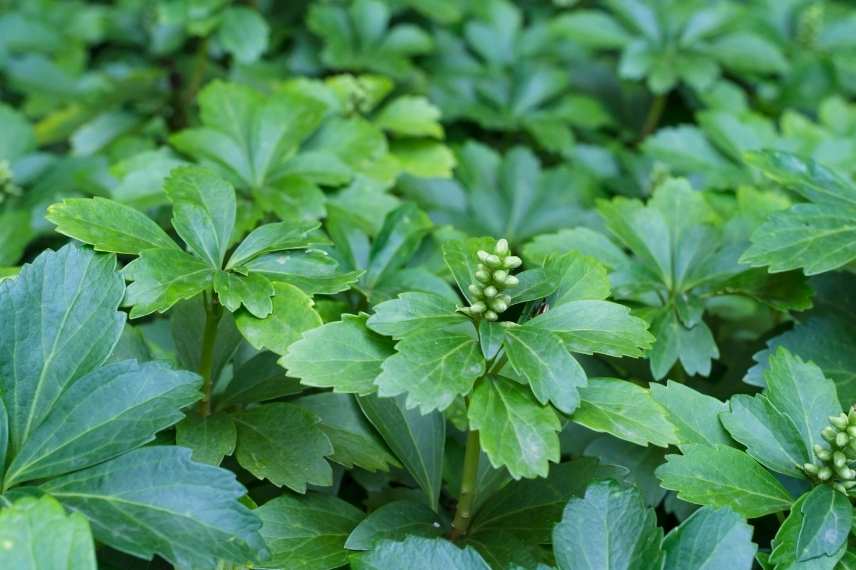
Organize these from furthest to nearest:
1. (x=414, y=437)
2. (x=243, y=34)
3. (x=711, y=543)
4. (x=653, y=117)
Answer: (x=653, y=117), (x=243, y=34), (x=414, y=437), (x=711, y=543)

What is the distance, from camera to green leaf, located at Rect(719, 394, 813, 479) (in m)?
1.02

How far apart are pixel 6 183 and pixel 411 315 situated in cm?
107

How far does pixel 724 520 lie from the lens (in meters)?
0.91

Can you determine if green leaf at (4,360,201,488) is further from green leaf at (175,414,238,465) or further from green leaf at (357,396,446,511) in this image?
green leaf at (357,396,446,511)

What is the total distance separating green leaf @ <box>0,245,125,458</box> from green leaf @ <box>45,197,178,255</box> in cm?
2

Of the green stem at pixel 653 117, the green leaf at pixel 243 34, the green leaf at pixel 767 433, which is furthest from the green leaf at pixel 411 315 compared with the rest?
the green stem at pixel 653 117

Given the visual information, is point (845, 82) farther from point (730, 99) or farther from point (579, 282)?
point (579, 282)

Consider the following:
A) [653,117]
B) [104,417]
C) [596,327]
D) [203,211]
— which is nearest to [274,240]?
[203,211]

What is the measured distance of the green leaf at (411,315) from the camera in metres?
0.96

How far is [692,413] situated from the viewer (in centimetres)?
107

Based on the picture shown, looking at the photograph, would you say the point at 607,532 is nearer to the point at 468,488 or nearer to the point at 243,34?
the point at 468,488

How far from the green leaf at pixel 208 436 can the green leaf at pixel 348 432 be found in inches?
4.0

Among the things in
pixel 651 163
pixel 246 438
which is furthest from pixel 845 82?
pixel 246 438

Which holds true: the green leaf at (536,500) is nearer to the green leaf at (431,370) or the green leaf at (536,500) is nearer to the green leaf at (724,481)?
the green leaf at (724,481)
